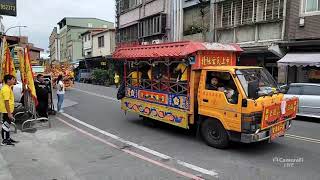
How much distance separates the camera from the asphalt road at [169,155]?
6.67 meters

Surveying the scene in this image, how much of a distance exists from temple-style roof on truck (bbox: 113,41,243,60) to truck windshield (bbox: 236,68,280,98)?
1197 mm

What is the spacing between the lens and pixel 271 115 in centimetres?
801

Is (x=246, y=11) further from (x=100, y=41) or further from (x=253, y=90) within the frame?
(x=100, y=41)

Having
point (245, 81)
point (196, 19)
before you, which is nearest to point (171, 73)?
point (245, 81)

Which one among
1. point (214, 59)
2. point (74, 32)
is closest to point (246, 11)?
point (214, 59)

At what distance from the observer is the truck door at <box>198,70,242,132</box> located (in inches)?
314

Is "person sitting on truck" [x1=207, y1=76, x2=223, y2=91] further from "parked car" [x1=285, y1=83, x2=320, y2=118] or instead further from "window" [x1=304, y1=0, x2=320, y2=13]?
"window" [x1=304, y1=0, x2=320, y2=13]

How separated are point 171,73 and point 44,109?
17.5 feet

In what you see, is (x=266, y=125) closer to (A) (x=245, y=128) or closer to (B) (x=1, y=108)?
(A) (x=245, y=128)

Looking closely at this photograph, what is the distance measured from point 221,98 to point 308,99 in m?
6.54

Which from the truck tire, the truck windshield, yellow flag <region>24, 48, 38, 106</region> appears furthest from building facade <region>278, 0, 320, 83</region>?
yellow flag <region>24, 48, 38, 106</region>

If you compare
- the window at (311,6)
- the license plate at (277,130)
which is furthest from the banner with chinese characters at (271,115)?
the window at (311,6)

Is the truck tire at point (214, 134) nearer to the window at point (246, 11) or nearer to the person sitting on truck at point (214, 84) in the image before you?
the person sitting on truck at point (214, 84)

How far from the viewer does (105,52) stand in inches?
1914
